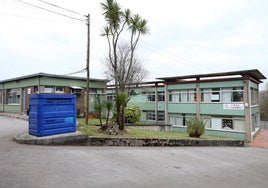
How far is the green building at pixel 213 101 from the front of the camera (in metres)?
22.0

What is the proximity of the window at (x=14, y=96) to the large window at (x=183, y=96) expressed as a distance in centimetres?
1690

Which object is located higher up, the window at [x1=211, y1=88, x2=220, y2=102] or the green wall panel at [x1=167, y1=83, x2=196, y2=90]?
the green wall panel at [x1=167, y1=83, x2=196, y2=90]

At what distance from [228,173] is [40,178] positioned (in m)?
4.94

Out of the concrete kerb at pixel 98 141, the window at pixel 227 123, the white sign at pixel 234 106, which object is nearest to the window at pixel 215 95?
the white sign at pixel 234 106

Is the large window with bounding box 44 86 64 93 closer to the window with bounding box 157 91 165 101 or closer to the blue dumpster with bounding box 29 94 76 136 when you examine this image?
the window with bounding box 157 91 165 101

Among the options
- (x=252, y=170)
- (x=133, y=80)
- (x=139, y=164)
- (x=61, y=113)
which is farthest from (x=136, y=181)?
(x=133, y=80)

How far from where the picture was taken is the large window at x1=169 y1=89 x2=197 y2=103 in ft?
84.5

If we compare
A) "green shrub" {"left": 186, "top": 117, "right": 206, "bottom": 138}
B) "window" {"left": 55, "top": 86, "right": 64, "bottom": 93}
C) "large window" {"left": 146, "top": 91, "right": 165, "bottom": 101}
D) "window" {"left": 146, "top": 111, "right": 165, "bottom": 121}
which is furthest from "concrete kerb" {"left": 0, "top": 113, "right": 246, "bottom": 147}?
"large window" {"left": 146, "top": 91, "right": 165, "bottom": 101}

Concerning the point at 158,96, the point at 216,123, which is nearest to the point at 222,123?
the point at 216,123

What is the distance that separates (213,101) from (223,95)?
122 cm

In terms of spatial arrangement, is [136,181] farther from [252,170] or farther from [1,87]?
[1,87]

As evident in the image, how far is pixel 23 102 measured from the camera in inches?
934

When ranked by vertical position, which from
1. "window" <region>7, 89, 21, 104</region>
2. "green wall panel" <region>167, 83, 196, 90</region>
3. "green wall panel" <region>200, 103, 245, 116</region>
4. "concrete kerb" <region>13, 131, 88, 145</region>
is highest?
"green wall panel" <region>167, 83, 196, 90</region>

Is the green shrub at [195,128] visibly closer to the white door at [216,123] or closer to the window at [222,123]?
the window at [222,123]
